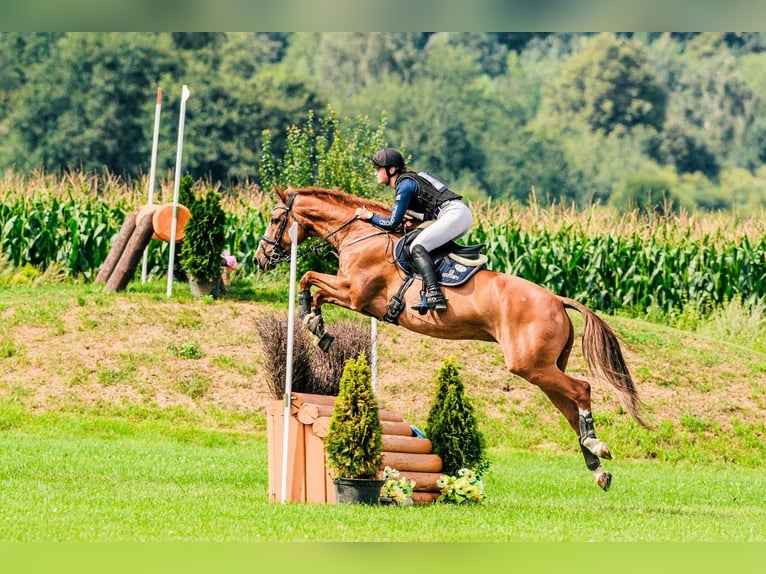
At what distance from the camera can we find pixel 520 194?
72000 millimetres

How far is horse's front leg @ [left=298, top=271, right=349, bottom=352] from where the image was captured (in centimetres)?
1189

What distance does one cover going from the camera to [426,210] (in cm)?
1217

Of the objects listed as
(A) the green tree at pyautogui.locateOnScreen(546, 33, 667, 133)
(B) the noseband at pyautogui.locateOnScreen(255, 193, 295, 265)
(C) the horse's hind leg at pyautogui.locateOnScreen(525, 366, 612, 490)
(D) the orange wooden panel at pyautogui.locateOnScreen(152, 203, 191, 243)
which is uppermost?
(A) the green tree at pyautogui.locateOnScreen(546, 33, 667, 133)

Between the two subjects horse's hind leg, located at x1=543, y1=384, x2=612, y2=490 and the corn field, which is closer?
horse's hind leg, located at x1=543, y1=384, x2=612, y2=490

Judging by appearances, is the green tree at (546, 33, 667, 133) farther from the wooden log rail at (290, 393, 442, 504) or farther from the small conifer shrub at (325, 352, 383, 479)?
the small conifer shrub at (325, 352, 383, 479)

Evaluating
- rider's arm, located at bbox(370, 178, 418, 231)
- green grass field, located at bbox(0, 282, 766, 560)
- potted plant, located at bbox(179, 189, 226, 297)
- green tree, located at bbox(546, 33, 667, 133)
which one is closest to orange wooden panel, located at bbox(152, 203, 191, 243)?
potted plant, located at bbox(179, 189, 226, 297)

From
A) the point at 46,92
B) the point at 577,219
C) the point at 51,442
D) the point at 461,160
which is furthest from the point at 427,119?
the point at 51,442

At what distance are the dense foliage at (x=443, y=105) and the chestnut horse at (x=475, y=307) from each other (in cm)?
3355

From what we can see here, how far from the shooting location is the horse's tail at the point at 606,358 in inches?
476

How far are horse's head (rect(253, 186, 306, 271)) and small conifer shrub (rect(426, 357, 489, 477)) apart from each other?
1.96 m

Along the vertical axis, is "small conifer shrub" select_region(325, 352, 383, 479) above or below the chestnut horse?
below

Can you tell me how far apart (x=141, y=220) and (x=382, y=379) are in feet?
15.8

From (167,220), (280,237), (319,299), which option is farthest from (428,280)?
(167,220)

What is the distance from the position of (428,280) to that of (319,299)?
1055 millimetres
